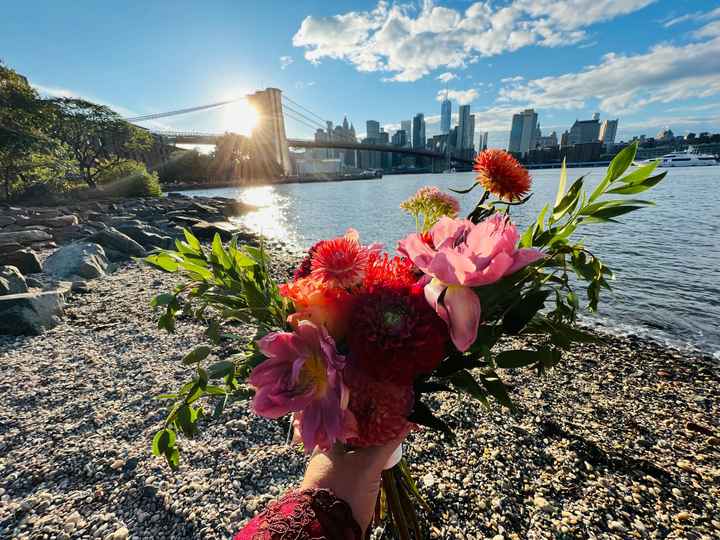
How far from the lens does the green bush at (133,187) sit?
27.0 meters

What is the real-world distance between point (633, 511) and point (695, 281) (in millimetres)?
8398

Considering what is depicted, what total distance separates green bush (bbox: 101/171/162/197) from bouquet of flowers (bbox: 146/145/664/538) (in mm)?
32774

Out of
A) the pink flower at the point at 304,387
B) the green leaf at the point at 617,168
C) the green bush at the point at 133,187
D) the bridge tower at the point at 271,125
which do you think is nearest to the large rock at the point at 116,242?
the pink flower at the point at 304,387

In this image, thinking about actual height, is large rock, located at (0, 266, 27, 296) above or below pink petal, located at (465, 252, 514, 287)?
below

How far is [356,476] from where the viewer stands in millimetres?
985

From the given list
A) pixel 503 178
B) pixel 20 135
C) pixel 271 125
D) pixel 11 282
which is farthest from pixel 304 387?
pixel 271 125

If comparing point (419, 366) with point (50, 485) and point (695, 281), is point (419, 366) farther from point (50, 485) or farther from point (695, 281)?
point (695, 281)

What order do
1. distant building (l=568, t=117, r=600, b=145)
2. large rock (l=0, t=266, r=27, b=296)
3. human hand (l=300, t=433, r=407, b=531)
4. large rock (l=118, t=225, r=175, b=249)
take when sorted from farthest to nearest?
distant building (l=568, t=117, r=600, b=145), large rock (l=118, t=225, r=175, b=249), large rock (l=0, t=266, r=27, b=296), human hand (l=300, t=433, r=407, b=531)

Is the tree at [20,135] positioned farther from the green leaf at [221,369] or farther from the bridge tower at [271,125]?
the bridge tower at [271,125]

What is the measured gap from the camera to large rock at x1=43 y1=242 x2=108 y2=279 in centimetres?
656

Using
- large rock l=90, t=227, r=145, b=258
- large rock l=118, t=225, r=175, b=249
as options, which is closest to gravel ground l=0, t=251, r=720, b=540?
large rock l=90, t=227, r=145, b=258

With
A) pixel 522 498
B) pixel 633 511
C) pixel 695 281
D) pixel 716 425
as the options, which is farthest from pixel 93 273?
pixel 695 281

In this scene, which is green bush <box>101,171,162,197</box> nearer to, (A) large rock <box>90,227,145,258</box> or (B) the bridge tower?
(A) large rock <box>90,227,145,258</box>

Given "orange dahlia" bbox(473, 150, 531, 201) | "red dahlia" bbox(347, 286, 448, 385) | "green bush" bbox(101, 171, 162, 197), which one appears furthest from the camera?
"green bush" bbox(101, 171, 162, 197)
